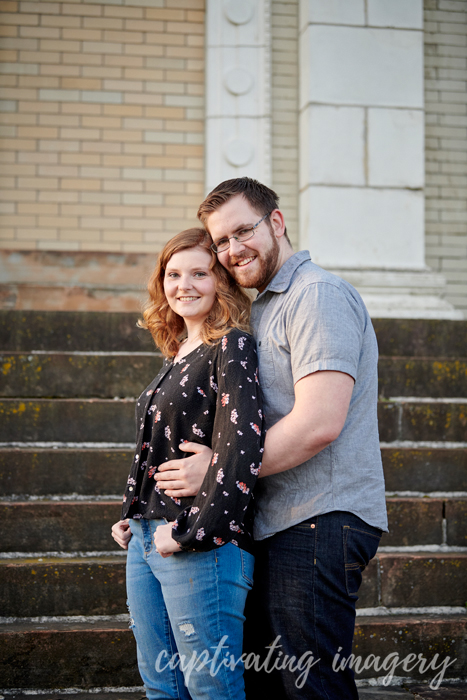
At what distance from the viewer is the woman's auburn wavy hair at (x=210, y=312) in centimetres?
183

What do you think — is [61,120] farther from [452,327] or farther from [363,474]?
[363,474]

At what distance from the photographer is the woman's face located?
1.92 metres

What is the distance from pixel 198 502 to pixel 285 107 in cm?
518

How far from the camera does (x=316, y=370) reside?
1581 millimetres

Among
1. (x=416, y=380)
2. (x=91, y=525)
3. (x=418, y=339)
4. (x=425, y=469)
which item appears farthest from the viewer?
(x=418, y=339)

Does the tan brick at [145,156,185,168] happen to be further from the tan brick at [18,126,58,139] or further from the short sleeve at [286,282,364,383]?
the short sleeve at [286,282,364,383]

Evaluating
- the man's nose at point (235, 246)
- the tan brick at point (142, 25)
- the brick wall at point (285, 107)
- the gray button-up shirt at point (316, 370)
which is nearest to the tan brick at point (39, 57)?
the tan brick at point (142, 25)

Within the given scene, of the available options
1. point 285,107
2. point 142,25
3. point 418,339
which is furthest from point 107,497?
point 142,25

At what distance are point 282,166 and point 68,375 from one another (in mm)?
3246

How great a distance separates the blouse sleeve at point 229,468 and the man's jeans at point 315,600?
0.58ft

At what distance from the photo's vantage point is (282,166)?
6.03 meters

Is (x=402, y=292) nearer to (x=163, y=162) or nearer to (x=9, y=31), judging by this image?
(x=163, y=162)

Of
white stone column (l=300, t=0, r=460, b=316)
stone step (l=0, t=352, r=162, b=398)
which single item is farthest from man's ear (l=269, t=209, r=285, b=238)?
white stone column (l=300, t=0, r=460, b=316)

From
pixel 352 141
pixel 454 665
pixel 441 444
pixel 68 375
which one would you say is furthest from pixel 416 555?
pixel 352 141
